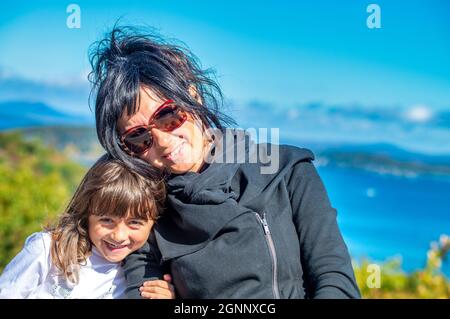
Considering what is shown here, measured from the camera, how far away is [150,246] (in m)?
2.29

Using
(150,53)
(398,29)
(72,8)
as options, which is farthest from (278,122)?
(150,53)

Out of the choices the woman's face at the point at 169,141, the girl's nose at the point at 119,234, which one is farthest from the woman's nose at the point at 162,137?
the girl's nose at the point at 119,234

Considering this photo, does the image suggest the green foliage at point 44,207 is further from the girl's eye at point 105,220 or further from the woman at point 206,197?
the woman at point 206,197

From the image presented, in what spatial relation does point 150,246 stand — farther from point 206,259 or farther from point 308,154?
point 308,154

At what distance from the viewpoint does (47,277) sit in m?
2.27

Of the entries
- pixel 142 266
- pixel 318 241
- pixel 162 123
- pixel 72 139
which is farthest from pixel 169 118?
pixel 72 139

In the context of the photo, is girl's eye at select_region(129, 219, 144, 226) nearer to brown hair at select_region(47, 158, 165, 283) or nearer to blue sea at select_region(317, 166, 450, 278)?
brown hair at select_region(47, 158, 165, 283)

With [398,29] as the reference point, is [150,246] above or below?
below

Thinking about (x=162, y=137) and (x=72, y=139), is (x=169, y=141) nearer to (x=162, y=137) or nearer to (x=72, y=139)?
(x=162, y=137)

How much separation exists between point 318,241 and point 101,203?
816 mm

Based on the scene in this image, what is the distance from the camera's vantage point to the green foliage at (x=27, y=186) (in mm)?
4105

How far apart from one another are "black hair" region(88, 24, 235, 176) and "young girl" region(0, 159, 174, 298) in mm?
101

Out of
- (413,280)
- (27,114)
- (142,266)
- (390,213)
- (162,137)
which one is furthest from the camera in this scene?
(27,114)

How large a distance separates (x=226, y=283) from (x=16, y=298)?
0.76 m
